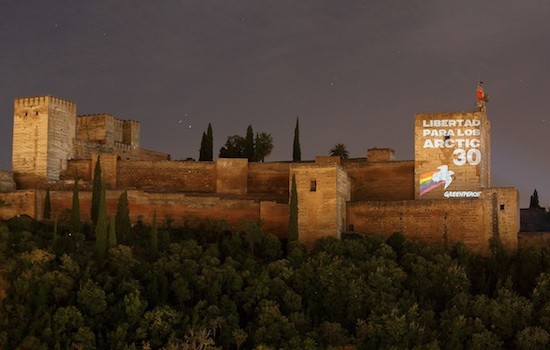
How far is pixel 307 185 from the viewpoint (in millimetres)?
41656

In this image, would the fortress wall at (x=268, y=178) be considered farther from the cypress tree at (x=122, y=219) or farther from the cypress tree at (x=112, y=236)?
the cypress tree at (x=112, y=236)

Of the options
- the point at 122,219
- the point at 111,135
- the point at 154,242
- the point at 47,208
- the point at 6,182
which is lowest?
the point at 154,242

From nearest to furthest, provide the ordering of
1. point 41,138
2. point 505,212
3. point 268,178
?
1. point 505,212
2. point 268,178
3. point 41,138

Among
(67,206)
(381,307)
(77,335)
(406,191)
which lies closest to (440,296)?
(381,307)

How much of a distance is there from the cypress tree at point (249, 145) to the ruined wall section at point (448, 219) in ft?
36.4

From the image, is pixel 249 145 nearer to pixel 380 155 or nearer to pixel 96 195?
pixel 380 155

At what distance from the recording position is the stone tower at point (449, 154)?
145ft

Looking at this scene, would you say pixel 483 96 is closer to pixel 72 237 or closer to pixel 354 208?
pixel 354 208

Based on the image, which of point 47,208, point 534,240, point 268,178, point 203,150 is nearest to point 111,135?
point 203,150

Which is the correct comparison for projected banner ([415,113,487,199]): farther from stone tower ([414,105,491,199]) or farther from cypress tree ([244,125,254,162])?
cypress tree ([244,125,254,162])

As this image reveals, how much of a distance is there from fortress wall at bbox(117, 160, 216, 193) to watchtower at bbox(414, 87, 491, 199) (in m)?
9.88

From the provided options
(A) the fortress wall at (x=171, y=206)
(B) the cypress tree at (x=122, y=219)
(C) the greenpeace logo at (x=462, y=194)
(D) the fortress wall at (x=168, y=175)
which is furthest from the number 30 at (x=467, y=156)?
(B) the cypress tree at (x=122, y=219)

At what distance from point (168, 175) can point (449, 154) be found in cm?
1316

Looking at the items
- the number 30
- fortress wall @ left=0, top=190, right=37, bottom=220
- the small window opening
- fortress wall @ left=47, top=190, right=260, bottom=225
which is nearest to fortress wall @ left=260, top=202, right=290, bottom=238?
fortress wall @ left=47, top=190, right=260, bottom=225
